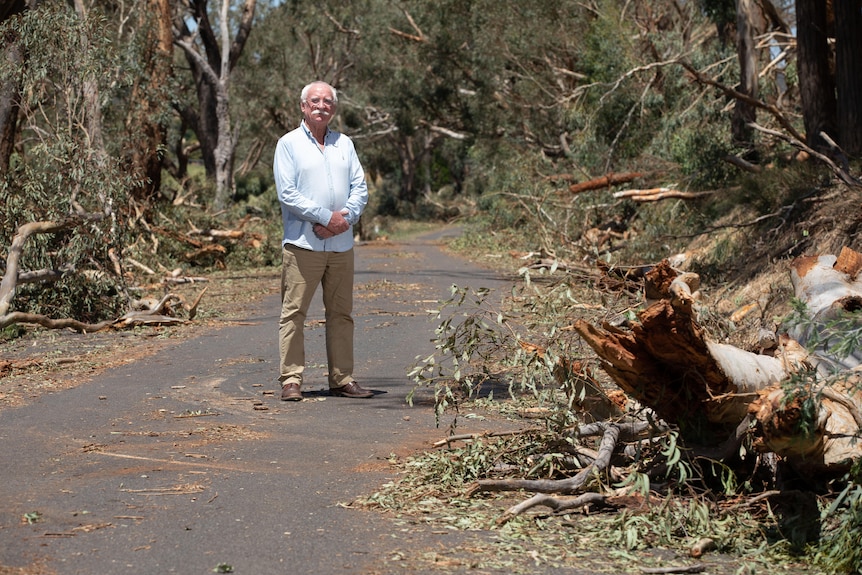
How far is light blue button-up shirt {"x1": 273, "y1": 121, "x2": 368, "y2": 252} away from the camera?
25.4 feet

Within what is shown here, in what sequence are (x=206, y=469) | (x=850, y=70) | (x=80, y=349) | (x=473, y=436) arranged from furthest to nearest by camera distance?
(x=850, y=70) → (x=80, y=349) → (x=473, y=436) → (x=206, y=469)

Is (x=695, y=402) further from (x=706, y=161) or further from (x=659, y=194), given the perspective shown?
(x=706, y=161)

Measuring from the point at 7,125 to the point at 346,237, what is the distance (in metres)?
9.88

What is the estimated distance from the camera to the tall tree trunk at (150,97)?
20609mm

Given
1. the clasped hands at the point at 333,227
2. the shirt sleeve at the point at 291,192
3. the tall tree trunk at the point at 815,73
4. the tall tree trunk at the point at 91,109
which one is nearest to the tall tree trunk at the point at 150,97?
the tall tree trunk at the point at 91,109

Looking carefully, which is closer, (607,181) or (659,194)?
(659,194)

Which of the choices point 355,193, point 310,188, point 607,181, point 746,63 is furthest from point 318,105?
point 607,181

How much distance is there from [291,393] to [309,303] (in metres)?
0.66

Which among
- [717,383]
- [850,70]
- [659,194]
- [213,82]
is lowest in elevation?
[717,383]

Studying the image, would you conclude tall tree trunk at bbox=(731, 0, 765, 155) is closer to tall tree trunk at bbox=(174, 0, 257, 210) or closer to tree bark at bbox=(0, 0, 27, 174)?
tree bark at bbox=(0, 0, 27, 174)

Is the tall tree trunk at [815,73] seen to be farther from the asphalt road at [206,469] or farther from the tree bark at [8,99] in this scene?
the tree bark at [8,99]

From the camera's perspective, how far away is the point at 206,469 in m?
5.71

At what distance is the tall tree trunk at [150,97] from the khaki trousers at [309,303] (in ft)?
40.7

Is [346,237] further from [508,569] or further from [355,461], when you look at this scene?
[508,569]
